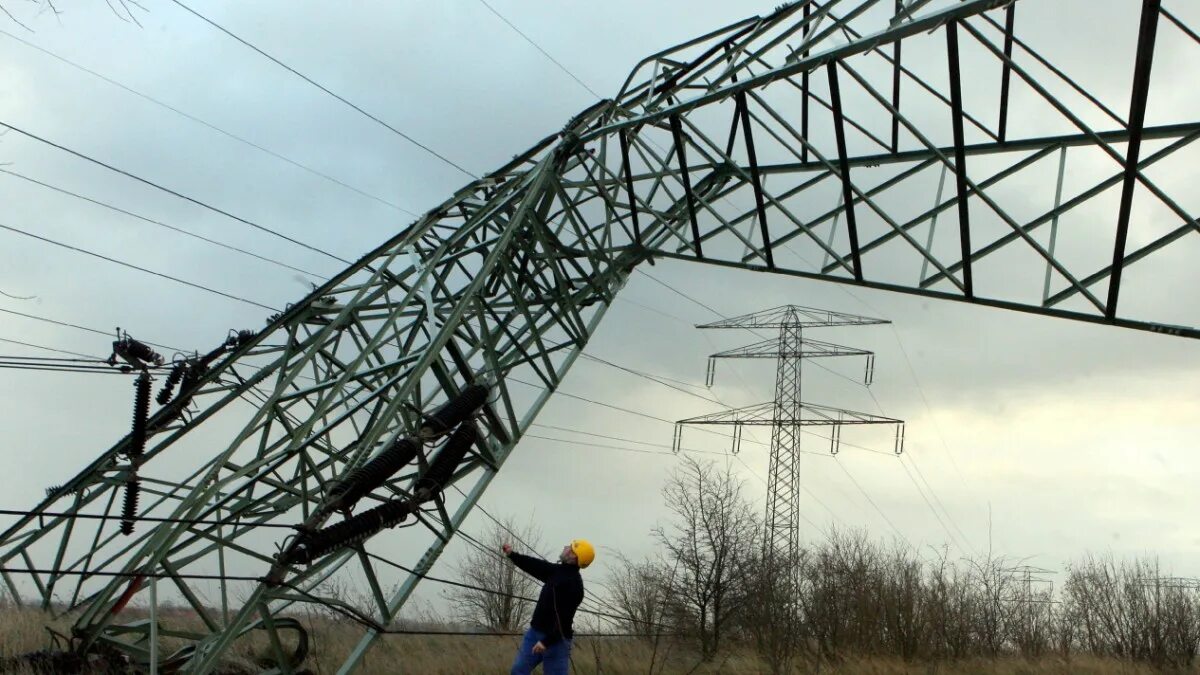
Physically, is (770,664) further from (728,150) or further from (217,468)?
(217,468)

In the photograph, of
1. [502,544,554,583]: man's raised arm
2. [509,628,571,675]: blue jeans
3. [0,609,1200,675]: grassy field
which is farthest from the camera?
[0,609,1200,675]: grassy field

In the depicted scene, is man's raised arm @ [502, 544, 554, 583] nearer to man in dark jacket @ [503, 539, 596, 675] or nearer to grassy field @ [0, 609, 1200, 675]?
man in dark jacket @ [503, 539, 596, 675]

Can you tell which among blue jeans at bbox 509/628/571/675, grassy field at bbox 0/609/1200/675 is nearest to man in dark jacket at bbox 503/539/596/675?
blue jeans at bbox 509/628/571/675

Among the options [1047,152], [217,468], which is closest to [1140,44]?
[1047,152]

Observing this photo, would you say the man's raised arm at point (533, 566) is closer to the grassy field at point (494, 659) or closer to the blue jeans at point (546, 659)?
the blue jeans at point (546, 659)

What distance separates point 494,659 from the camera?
17.0m

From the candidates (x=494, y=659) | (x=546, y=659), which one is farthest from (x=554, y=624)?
(x=494, y=659)

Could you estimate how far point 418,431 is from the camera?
41.2 ft

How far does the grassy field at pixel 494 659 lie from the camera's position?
13.7 metres

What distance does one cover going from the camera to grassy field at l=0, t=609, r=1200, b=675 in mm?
13727

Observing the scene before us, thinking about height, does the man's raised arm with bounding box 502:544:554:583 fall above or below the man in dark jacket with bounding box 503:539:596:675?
above

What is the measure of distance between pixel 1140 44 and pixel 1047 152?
451cm

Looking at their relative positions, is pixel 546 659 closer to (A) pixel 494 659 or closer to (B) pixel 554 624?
(B) pixel 554 624

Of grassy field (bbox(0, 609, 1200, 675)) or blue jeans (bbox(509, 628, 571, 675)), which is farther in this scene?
grassy field (bbox(0, 609, 1200, 675))
